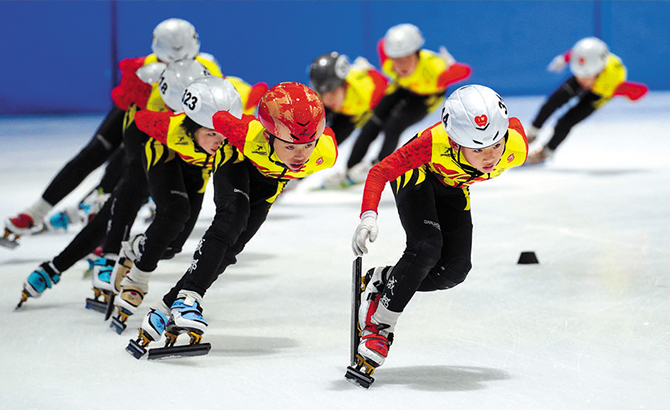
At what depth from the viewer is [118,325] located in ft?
13.2

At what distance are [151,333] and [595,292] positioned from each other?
7.41 feet

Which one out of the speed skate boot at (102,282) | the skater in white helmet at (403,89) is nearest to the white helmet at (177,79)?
the speed skate boot at (102,282)

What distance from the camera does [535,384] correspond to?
3258 mm

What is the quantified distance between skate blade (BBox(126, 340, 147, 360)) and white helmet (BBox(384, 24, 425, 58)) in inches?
213

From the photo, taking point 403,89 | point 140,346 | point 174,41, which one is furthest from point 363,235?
point 403,89

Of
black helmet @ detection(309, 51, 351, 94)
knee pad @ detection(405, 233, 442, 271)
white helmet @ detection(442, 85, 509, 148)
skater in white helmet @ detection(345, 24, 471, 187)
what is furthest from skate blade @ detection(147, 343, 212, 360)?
skater in white helmet @ detection(345, 24, 471, 187)

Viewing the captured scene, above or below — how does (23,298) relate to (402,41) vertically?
below

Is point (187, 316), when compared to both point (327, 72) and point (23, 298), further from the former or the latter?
point (327, 72)

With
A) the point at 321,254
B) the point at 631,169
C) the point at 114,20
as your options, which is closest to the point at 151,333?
the point at 321,254

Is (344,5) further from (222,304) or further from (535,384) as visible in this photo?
(535,384)

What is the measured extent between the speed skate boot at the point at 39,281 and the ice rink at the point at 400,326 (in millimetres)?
83

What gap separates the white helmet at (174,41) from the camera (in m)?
5.49

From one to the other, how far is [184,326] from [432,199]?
1.06 metres

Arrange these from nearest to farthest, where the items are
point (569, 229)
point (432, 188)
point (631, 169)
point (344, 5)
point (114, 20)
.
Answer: point (432, 188) < point (569, 229) < point (631, 169) < point (114, 20) < point (344, 5)
